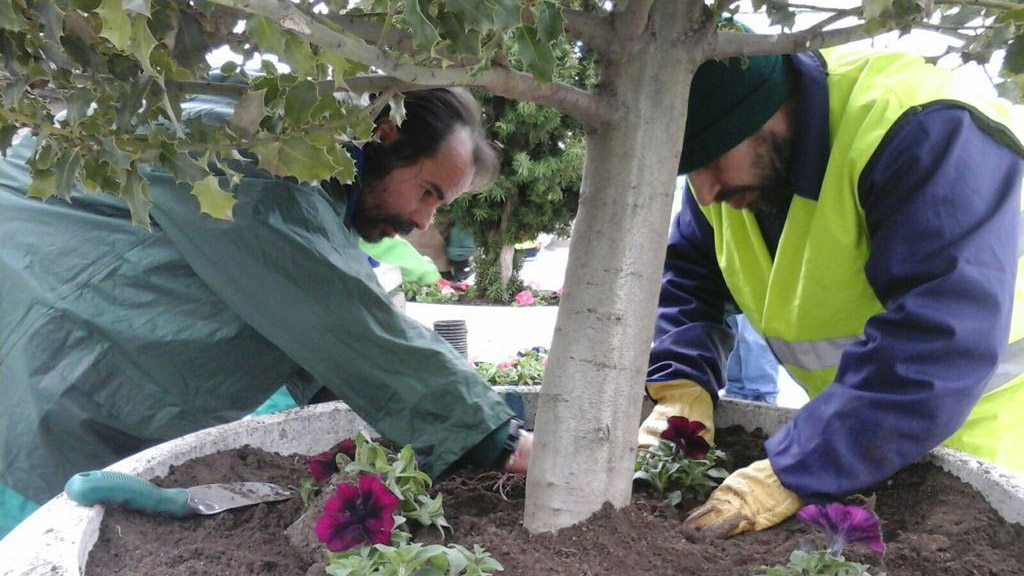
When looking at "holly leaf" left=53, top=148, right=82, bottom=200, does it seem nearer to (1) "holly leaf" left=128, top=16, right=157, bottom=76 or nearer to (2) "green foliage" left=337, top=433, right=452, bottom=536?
(1) "holly leaf" left=128, top=16, right=157, bottom=76

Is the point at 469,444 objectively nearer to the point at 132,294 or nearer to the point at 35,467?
the point at 132,294

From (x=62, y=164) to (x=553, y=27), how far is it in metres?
0.54

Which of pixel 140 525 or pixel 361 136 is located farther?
pixel 140 525

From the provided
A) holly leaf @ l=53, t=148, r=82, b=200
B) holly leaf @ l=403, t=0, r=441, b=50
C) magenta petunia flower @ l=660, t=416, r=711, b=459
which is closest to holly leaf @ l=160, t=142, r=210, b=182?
holly leaf @ l=53, t=148, r=82, b=200

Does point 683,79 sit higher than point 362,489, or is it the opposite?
point 683,79

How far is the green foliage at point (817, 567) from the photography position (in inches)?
40.5

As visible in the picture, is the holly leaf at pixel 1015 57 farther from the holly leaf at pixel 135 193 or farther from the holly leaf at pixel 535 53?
the holly leaf at pixel 135 193

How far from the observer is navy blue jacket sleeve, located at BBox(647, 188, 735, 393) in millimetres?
1878

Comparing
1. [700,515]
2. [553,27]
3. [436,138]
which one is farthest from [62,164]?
[436,138]

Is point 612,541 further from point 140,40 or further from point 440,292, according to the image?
point 440,292

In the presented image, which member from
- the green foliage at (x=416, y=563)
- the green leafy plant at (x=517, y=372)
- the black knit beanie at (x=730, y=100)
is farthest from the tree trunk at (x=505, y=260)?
the green foliage at (x=416, y=563)

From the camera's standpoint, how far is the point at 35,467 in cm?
157

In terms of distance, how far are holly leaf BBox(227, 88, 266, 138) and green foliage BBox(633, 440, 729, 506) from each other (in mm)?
910

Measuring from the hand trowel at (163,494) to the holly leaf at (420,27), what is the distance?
0.79m
